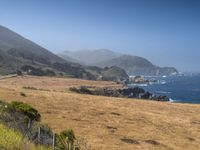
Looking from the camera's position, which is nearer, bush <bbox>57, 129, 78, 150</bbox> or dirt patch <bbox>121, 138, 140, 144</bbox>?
bush <bbox>57, 129, 78, 150</bbox>

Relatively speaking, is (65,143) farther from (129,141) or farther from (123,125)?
(123,125)

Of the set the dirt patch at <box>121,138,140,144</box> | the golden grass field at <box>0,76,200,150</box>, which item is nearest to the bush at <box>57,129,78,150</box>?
the golden grass field at <box>0,76,200,150</box>

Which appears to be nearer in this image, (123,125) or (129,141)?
(129,141)

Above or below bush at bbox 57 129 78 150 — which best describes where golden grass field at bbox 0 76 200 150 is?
below

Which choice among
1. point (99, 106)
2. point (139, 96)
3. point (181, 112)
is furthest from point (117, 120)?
point (139, 96)

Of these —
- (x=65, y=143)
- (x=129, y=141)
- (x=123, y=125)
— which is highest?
(x=65, y=143)

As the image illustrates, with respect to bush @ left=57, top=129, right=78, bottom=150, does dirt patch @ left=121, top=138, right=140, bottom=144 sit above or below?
below

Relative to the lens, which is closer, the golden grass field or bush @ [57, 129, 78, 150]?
bush @ [57, 129, 78, 150]

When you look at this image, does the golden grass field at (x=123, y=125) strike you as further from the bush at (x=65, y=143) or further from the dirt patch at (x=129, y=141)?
the bush at (x=65, y=143)

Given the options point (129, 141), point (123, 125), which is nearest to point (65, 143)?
point (129, 141)

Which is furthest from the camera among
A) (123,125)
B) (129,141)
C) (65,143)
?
(123,125)

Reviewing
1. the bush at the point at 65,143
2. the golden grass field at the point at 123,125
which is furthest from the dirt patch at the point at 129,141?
the bush at the point at 65,143

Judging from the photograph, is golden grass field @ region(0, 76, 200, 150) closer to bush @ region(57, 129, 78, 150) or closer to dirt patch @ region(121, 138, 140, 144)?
dirt patch @ region(121, 138, 140, 144)

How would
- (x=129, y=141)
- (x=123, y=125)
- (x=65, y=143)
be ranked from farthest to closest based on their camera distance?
(x=123, y=125) → (x=129, y=141) → (x=65, y=143)
